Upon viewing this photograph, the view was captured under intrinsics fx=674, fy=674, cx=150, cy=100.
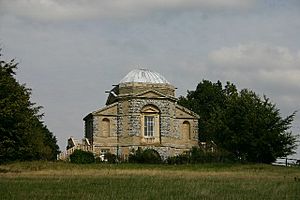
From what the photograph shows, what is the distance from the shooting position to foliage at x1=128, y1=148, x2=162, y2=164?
6500 cm

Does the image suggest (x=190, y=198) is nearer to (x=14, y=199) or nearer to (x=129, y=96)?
(x=14, y=199)

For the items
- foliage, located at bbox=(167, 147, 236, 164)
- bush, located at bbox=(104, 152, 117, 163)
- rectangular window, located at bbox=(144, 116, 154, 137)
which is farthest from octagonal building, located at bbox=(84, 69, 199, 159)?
foliage, located at bbox=(167, 147, 236, 164)

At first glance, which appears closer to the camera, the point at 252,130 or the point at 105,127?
the point at 252,130

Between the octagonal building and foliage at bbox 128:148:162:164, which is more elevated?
the octagonal building

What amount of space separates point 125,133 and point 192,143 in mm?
8094

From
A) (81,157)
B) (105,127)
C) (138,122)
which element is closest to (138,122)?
(138,122)

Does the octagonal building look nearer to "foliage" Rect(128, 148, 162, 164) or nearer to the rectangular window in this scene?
the rectangular window

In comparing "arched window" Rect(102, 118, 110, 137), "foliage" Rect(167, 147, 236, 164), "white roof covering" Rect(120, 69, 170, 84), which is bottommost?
"foliage" Rect(167, 147, 236, 164)

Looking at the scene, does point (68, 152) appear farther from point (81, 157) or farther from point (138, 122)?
point (138, 122)

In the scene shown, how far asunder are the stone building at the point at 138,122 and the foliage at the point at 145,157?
164 inches

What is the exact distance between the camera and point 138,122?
7150 centimetres

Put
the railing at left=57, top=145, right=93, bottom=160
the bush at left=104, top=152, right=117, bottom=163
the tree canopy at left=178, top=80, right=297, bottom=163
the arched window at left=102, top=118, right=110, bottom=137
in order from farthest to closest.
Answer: the arched window at left=102, top=118, right=110, bottom=137
the railing at left=57, top=145, right=93, bottom=160
the bush at left=104, top=152, right=117, bottom=163
the tree canopy at left=178, top=80, right=297, bottom=163

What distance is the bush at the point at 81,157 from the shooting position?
6277cm

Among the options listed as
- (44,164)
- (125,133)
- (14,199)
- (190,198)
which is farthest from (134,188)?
(125,133)
